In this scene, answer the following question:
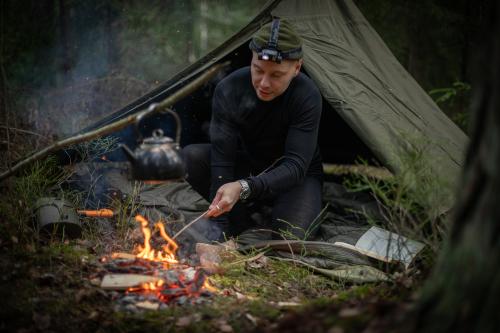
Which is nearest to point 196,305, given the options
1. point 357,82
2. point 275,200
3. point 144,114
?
point 144,114

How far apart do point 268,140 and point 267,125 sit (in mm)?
135

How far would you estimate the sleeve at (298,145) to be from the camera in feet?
11.8

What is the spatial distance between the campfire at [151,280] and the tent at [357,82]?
1.50 m

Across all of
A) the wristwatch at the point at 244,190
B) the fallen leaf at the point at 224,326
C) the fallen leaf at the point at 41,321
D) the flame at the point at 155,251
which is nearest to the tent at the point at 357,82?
the wristwatch at the point at 244,190

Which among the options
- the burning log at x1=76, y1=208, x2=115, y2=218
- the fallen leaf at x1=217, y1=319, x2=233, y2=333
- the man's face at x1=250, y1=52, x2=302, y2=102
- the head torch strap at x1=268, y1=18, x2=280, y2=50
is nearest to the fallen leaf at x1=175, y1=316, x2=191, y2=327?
the fallen leaf at x1=217, y1=319, x2=233, y2=333

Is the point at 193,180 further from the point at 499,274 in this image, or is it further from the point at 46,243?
the point at 499,274

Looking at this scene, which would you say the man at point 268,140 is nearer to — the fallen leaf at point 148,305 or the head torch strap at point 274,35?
the head torch strap at point 274,35

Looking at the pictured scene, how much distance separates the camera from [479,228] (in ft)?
5.33

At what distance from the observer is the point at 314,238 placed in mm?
4164

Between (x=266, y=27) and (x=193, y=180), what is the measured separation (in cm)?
138

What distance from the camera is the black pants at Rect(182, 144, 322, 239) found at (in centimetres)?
389

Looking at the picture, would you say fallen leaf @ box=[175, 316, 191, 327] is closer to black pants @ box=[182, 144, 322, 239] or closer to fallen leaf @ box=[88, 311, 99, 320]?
fallen leaf @ box=[88, 311, 99, 320]

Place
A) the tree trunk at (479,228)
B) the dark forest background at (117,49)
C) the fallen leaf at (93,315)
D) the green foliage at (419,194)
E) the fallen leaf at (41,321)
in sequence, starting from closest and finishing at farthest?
the tree trunk at (479,228) < the fallen leaf at (41,321) < the fallen leaf at (93,315) < the green foliage at (419,194) < the dark forest background at (117,49)

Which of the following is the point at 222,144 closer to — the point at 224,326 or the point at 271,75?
the point at 271,75
